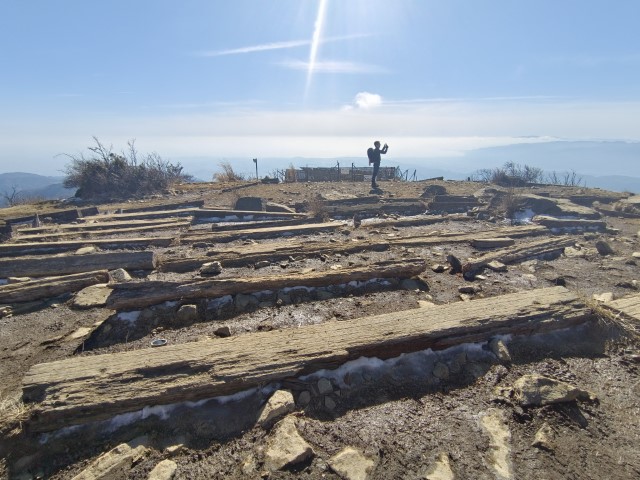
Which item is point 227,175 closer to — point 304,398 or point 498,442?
point 304,398

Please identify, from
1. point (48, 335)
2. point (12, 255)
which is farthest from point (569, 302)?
point (12, 255)

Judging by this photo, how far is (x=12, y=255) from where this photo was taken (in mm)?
6949

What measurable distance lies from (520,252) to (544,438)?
512cm

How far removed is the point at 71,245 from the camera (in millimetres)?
7418

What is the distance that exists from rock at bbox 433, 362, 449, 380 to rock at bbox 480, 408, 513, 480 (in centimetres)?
49

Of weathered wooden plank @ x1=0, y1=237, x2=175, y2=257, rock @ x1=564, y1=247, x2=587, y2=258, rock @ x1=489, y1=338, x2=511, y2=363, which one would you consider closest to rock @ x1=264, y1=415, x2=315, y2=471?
rock @ x1=489, y1=338, x2=511, y2=363

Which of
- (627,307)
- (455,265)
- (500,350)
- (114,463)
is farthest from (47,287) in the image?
(627,307)

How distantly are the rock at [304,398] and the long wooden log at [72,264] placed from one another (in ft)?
13.7

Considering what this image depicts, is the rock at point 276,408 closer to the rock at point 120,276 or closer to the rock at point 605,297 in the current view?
the rock at point 120,276

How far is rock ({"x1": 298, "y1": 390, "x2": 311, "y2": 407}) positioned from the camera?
2.87 metres

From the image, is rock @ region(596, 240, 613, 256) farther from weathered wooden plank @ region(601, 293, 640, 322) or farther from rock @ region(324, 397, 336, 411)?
rock @ region(324, 397, 336, 411)

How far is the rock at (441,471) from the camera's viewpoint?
2.21 m

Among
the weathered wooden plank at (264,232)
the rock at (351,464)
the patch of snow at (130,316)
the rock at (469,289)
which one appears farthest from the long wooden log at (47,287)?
the rock at (469,289)

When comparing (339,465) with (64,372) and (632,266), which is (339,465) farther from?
(632,266)
